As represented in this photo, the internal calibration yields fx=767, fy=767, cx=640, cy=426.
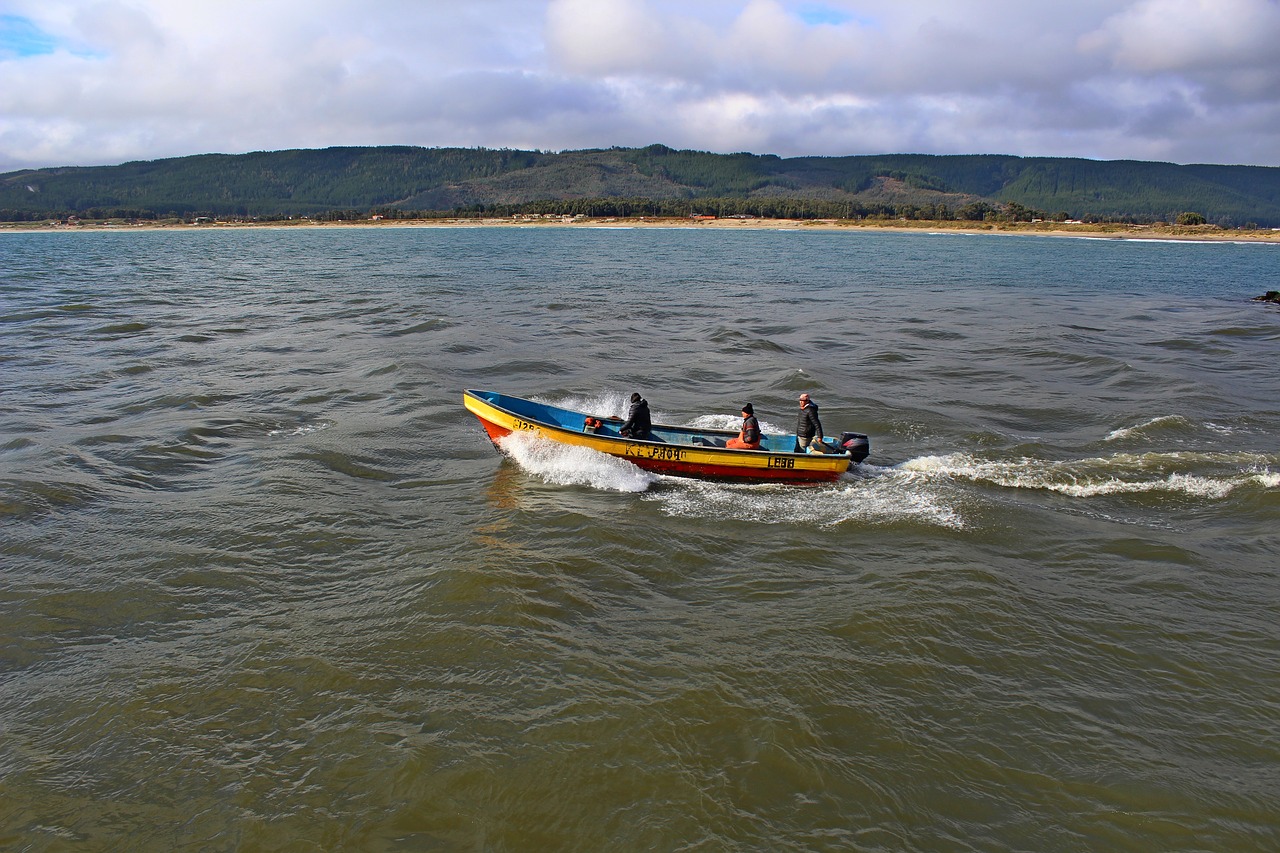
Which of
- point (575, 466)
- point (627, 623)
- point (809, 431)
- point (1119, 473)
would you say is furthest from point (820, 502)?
point (1119, 473)

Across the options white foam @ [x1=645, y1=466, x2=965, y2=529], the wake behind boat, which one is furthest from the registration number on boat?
white foam @ [x1=645, y1=466, x2=965, y2=529]

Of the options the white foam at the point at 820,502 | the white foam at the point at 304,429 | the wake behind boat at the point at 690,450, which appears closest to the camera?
the white foam at the point at 820,502

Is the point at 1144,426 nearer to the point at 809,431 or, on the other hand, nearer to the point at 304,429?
the point at 809,431

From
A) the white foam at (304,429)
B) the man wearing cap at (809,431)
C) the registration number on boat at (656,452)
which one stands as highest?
the man wearing cap at (809,431)

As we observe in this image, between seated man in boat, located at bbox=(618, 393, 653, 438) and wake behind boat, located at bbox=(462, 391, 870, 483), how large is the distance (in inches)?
7.9

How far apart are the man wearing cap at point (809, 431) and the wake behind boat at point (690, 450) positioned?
28cm

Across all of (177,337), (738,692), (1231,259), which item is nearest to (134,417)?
(177,337)

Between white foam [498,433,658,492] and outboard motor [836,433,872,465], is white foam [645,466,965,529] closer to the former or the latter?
outboard motor [836,433,872,465]

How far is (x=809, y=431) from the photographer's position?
1642cm

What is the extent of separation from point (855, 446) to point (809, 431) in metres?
1.00

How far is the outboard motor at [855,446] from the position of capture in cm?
1616

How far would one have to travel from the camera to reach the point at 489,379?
82.1 feet

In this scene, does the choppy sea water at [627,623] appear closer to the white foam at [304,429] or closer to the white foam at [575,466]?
the white foam at [575,466]

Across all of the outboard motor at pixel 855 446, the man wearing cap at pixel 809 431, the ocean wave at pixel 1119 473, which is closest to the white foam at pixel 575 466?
the man wearing cap at pixel 809 431
